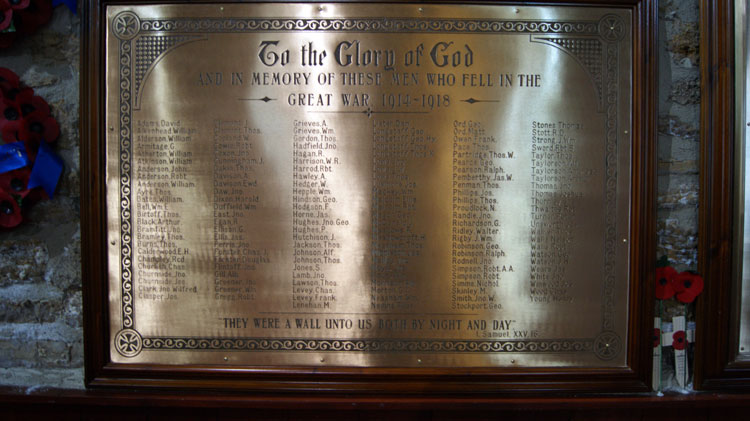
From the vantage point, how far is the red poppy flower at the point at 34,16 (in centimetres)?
163

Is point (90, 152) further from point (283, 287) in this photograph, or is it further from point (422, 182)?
point (422, 182)

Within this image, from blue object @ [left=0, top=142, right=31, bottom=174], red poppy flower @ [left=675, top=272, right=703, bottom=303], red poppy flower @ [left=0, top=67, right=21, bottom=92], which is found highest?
red poppy flower @ [left=0, top=67, right=21, bottom=92]

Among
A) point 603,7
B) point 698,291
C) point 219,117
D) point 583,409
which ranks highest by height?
point 603,7

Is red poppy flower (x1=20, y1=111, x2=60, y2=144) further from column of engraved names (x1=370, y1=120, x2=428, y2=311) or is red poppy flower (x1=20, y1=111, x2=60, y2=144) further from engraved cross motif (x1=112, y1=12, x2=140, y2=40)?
column of engraved names (x1=370, y1=120, x2=428, y2=311)

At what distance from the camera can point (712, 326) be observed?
1633 millimetres

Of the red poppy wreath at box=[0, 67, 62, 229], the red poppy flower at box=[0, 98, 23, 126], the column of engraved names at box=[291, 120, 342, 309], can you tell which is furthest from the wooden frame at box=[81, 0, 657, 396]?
the column of engraved names at box=[291, 120, 342, 309]

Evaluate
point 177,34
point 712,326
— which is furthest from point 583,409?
point 177,34

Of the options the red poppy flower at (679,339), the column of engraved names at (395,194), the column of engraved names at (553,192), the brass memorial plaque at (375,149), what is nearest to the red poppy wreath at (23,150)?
the brass memorial plaque at (375,149)

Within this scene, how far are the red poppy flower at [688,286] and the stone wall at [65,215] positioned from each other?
0.05 metres

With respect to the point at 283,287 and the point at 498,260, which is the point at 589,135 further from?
the point at 283,287

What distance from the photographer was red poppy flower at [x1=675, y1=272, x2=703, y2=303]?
163 cm

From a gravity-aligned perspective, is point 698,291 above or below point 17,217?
below

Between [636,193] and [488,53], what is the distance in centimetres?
81

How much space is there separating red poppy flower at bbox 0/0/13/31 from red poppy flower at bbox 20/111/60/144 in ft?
1.12
